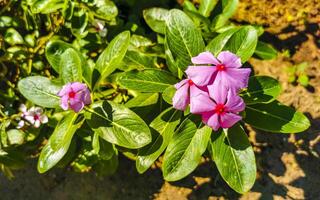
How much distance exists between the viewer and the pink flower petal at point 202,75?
1776 millimetres

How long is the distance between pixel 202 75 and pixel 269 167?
1.33 metres

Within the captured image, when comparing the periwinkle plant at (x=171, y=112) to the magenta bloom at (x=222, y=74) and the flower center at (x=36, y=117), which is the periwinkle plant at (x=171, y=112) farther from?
the flower center at (x=36, y=117)

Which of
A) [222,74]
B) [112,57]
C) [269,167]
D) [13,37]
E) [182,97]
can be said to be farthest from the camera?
[269,167]

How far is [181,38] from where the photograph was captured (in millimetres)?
2137

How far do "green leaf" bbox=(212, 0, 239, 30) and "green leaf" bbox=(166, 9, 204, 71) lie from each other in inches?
16.9

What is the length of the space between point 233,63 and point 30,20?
149cm

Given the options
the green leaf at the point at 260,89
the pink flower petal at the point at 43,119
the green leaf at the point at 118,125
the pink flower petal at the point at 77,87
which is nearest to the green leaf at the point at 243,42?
the green leaf at the point at 260,89

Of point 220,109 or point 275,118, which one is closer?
point 220,109

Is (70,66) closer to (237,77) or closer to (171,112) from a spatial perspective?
(171,112)

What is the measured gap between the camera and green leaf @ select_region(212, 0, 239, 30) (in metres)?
2.54

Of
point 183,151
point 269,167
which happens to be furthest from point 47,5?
point 269,167

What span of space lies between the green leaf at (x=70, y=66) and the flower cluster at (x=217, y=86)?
540mm

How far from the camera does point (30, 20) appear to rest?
9.53 ft

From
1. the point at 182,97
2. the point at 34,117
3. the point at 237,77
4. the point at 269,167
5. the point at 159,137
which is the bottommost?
the point at 269,167
